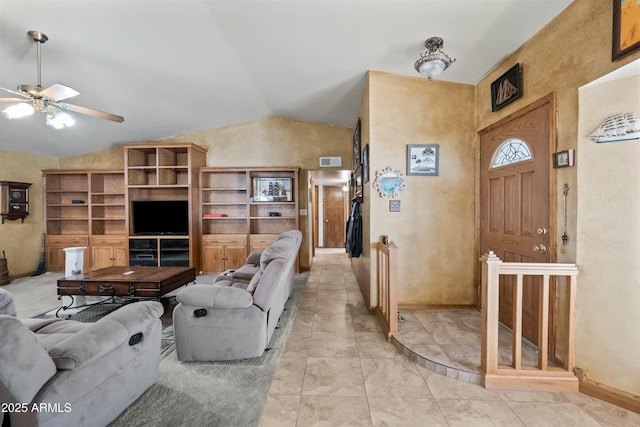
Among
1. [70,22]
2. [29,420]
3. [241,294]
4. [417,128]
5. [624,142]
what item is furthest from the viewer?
[417,128]

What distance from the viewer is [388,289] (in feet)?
8.30

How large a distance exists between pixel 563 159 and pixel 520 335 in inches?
50.2

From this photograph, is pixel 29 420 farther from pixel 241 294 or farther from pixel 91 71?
pixel 91 71

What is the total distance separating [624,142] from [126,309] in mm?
3311

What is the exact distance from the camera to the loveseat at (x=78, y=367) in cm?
111

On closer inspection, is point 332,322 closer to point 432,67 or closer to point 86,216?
point 432,67

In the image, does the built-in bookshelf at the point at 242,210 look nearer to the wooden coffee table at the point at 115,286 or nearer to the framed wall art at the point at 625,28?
the wooden coffee table at the point at 115,286

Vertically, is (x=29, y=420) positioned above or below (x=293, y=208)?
below

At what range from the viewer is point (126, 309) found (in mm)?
1696

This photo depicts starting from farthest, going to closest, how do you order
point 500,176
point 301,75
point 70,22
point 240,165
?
1. point 240,165
2. point 301,75
3. point 500,176
4. point 70,22

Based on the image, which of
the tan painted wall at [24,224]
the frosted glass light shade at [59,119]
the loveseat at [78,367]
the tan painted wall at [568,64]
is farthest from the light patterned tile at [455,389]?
the tan painted wall at [24,224]

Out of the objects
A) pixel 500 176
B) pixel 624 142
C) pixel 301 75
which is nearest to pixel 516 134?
pixel 500 176

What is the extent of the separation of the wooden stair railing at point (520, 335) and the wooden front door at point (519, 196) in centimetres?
18

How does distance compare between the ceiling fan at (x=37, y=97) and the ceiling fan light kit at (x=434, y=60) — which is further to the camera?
the ceiling fan at (x=37, y=97)
